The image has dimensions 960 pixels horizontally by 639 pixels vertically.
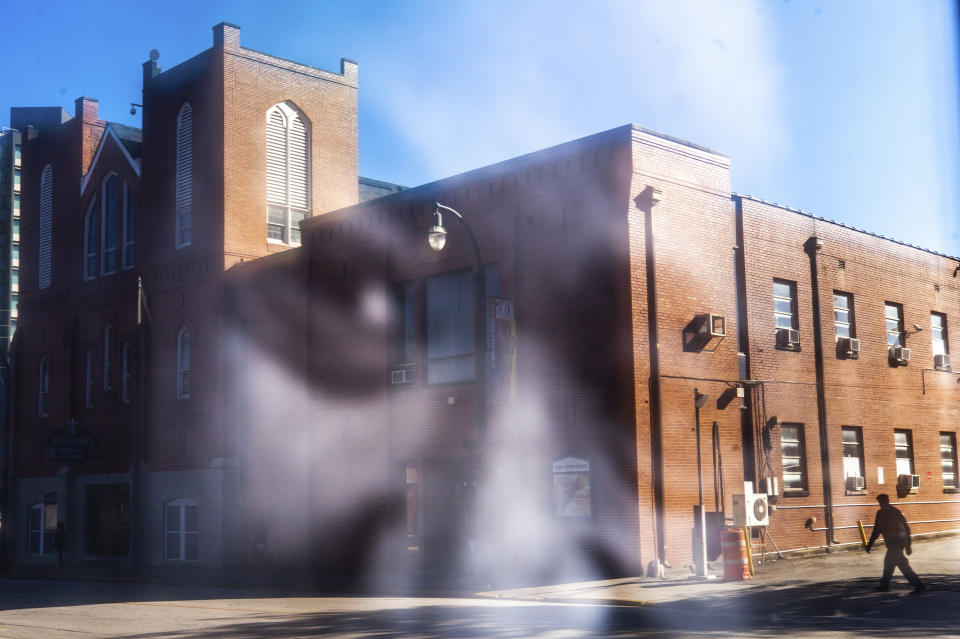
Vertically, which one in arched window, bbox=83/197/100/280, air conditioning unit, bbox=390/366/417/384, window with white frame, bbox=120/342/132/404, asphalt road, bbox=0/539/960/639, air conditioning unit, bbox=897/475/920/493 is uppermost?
arched window, bbox=83/197/100/280

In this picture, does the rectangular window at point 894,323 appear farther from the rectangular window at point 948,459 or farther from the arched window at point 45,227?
the arched window at point 45,227

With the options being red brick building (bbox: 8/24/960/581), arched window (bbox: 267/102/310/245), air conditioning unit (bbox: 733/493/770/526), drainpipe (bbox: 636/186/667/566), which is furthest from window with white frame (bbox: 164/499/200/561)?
air conditioning unit (bbox: 733/493/770/526)

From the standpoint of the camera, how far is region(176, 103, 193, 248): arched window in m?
36.5

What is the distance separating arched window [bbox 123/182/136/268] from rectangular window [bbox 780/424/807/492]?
Answer: 2511cm

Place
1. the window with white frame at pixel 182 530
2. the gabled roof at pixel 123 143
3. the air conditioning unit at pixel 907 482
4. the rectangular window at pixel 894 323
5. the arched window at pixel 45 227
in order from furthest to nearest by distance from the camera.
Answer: the arched window at pixel 45 227 → the gabled roof at pixel 123 143 → the window with white frame at pixel 182 530 → the rectangular window at pixel 894 323 → the air conditioning unit at pixel 907 482

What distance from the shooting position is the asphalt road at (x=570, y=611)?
14617mm

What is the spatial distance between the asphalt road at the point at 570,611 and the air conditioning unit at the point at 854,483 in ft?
11.8

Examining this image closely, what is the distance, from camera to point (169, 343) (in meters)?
36.5

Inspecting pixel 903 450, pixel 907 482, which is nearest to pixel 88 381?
pixel 903 450

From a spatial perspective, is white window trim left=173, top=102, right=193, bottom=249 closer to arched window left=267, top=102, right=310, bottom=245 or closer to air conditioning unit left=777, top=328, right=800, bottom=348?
arched window left=267, top=102, right=310, bottom=245

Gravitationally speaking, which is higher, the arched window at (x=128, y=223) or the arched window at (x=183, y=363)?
the arched window at (x=128, y=223)

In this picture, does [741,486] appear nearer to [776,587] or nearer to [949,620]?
[776,587]

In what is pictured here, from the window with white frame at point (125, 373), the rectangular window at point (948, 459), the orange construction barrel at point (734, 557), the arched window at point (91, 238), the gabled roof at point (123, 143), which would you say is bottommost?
the orange construction barrel at point (734, 557)

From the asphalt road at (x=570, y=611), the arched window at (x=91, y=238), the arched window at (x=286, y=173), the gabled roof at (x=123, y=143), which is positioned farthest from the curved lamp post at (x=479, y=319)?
the arched window at (x=91, y=238)
